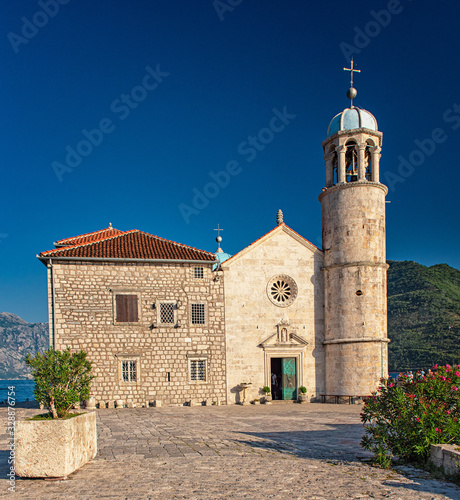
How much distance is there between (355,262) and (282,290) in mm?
4213

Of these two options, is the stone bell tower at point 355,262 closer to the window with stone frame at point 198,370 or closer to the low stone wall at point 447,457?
the window with stone frame at point 198,370

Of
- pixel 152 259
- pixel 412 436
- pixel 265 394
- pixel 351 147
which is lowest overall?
pixel 265 394

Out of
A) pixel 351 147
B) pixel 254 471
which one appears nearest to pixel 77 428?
pixel 254 471

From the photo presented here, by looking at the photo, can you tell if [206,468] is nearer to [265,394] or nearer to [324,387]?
[265,394]

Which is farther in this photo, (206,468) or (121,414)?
(121,414)

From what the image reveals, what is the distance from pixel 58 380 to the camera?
9234 millimetres

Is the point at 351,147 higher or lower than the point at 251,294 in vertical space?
higher

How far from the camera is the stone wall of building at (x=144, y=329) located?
23.6 metres

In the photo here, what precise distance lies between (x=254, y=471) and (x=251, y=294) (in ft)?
57.1

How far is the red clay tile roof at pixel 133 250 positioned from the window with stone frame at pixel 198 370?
531 centimetres

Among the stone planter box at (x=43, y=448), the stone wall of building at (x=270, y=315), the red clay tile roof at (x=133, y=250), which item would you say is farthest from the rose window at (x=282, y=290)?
the stone planter box at (x=43, y=448)

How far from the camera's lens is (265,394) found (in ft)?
83.5

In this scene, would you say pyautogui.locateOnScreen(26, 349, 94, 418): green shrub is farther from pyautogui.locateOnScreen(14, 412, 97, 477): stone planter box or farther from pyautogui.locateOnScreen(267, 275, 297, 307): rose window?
pyautogui.locateOnScreen(267, 275, 297, 307): rose window

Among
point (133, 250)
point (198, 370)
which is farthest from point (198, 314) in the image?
point (133, 250)
